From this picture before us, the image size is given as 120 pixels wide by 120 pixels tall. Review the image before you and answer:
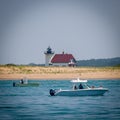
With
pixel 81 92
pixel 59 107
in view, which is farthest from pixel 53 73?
pixel 59 107

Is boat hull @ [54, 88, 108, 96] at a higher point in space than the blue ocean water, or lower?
higher

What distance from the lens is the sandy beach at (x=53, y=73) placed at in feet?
404

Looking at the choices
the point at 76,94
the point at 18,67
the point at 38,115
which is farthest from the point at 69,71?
the point at 38,115

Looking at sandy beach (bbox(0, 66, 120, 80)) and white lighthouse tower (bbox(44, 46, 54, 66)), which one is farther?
white lighthouse tower (bbox(44, 46, 54, 66))

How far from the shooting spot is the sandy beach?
123000 mm

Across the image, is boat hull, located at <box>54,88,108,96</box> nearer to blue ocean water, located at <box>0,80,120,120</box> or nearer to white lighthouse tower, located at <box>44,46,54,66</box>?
blue ocean water, located at <box>0,80,120,120</box>

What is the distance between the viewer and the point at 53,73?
127 m

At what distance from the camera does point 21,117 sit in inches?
1953

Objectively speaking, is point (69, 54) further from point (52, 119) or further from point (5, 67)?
Result: point (52, 119)

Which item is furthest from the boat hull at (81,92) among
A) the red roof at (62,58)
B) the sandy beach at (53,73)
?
the red roof at (62,58)

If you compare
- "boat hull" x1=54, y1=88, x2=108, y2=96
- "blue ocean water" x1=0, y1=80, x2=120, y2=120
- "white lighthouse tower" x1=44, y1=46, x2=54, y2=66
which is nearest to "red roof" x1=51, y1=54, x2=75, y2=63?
"white lighthouse tower" x1=44, y1=46, x2=54, y2=66

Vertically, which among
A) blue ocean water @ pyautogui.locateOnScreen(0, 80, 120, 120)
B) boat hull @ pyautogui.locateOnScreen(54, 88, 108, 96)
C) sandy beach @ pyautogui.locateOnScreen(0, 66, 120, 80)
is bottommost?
blue ocean water @ pyautogui.locateOnScreen(0, 80, 120, 120)

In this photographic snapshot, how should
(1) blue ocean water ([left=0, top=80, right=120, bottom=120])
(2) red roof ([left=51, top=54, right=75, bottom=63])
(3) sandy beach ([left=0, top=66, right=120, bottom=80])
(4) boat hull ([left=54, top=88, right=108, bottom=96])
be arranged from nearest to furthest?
(1) blue ocean water ([left=0, top=80, right=120, bottom=120]) → (4) boat hull ([left=54, top=88, right=108, bottom=96]) → (3) sandy beach ([left=0, top=66, right=120, bottom=80]) → (2) red roof ([left=51, top=54, right=75, bottom=63])

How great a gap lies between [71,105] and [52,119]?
37.4 feet
